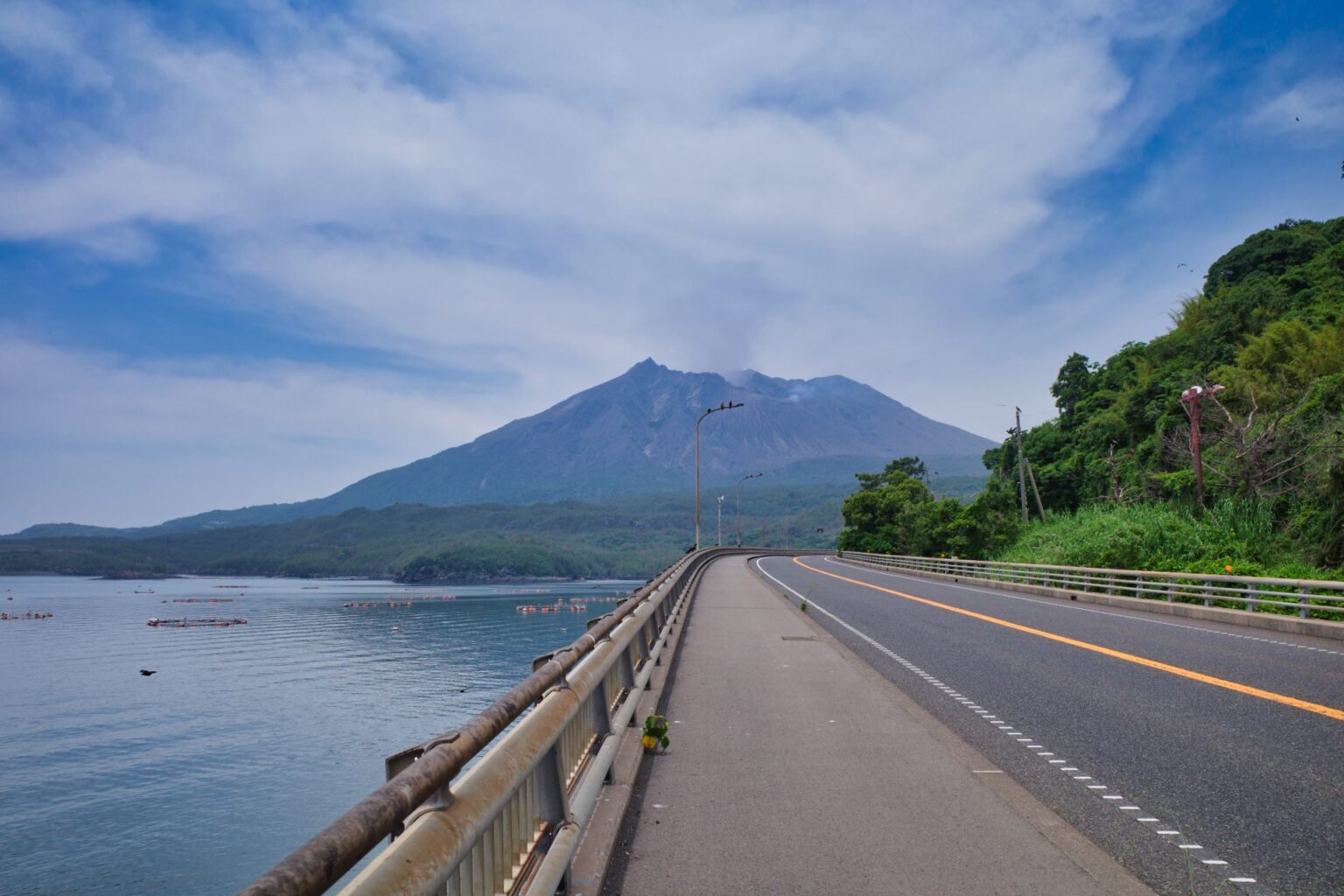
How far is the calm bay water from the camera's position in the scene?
768 inches

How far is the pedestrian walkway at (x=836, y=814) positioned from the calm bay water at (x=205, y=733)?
1382 cm

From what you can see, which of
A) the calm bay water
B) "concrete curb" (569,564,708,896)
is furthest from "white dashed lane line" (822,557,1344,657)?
the calm bay water

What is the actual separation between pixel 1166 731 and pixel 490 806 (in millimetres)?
7689

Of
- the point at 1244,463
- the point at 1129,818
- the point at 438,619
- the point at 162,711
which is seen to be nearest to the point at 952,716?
the point at 1129,818

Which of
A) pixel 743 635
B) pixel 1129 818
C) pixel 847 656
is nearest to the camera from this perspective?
pixel 1129 818

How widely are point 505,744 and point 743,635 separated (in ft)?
47.7

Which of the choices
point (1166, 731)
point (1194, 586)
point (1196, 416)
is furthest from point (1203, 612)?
point (1166, 731)

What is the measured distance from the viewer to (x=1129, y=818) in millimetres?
5746

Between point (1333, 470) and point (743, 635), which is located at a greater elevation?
point (1333, 470)

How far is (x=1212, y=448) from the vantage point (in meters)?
40.3

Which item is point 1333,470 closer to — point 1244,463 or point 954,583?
point 1244,463

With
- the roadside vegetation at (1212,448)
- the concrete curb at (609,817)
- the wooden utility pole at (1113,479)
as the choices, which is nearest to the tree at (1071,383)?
the roadside vegetation at (1212,448)

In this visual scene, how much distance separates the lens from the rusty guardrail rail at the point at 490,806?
1.99 meters

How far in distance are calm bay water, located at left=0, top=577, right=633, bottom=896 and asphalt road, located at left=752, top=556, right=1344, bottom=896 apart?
1474 cm
